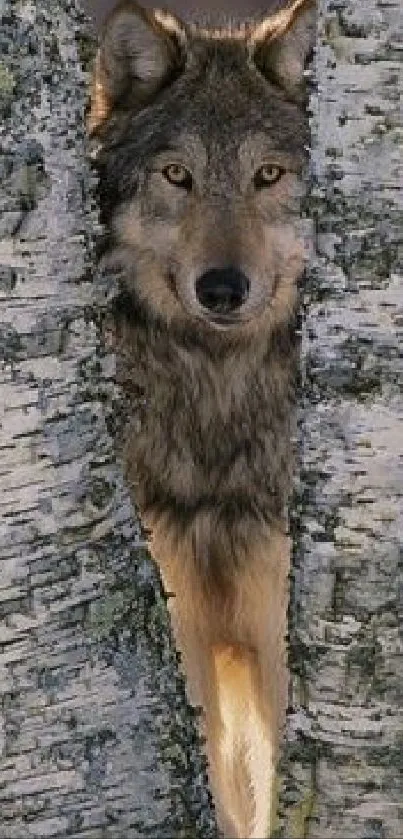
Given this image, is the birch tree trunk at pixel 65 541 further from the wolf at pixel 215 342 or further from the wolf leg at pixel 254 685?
the wolf leg at pixel 254 685

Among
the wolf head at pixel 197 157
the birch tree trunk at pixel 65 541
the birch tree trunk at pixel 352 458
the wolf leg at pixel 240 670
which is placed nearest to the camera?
the birch tree trunk at pixel 352 458

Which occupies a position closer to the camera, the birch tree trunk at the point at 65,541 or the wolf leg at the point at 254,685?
the birch tree trunk at the point at 65,541

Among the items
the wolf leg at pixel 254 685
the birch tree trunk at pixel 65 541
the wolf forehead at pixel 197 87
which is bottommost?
the wolf leg at pixel 254 685

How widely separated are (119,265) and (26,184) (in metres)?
1.16

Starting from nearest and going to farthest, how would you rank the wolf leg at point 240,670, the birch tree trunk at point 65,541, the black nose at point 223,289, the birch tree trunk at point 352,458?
the birch tree trunk at point 352,458
the birch tree trunk at point 65,541
the black nose at point 223,289
the wolf leg at point 240,670

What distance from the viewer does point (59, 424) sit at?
2.23 meters

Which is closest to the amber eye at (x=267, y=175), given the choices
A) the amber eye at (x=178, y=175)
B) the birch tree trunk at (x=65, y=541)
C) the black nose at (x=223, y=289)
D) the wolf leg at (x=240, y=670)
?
the amber eye at (x=178, y=175)

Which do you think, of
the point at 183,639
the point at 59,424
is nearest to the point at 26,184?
the point at 59,424

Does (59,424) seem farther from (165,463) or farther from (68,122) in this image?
(165,463)

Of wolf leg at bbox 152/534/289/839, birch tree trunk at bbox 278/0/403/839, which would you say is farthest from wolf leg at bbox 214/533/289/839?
birch tree trunk at bbox 278/0/403/839

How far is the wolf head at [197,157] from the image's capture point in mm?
3203

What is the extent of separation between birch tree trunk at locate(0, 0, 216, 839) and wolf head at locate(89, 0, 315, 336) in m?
0.91

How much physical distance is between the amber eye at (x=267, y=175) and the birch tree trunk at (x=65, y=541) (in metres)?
1.04

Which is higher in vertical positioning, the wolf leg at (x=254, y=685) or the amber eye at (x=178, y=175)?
the amber eye at (x=178, y=175)
